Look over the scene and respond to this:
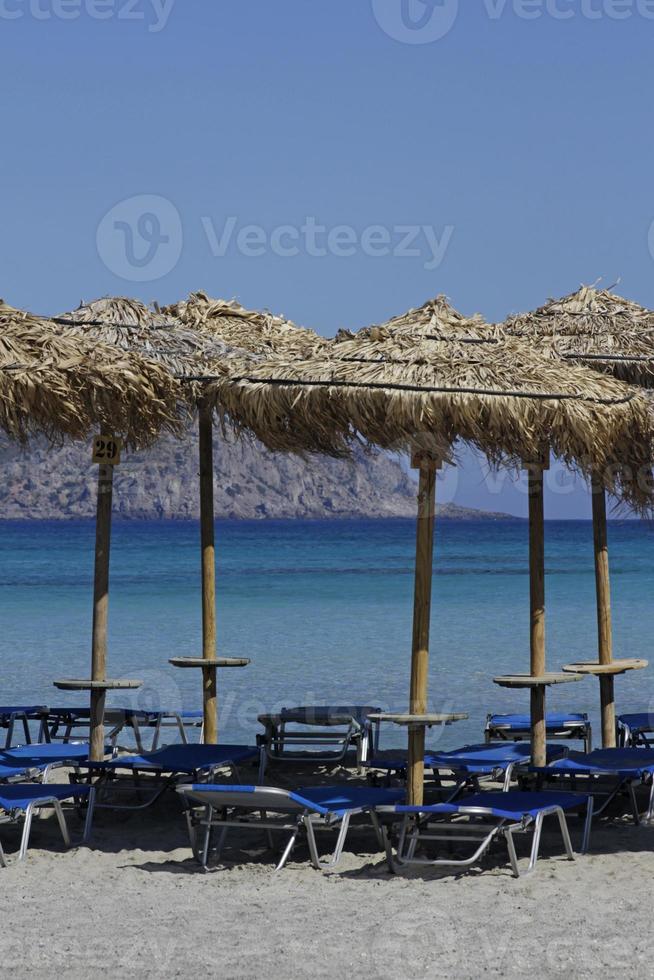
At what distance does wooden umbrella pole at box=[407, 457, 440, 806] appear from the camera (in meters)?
5.56

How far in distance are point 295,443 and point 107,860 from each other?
78.3 inches

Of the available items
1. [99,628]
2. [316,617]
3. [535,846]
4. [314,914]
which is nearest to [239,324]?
[99,628]

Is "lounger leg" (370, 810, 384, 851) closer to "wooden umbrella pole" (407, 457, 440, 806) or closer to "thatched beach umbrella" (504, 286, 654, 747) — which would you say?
"wooden umbrella pole" (407, 457, 440, 806)

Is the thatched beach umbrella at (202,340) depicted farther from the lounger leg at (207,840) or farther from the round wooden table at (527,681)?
the round wooden table at (527,681)

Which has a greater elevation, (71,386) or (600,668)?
(71,386)

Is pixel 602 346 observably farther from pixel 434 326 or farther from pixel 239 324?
pixel 239 324

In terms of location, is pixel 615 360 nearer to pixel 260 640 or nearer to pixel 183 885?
pixel 183 885

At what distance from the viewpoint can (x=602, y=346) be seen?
24.0 feet

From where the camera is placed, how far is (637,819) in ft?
20.0

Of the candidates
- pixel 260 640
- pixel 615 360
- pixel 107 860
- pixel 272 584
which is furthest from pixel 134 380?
pixel 272 584

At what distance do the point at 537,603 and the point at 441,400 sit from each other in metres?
1.45

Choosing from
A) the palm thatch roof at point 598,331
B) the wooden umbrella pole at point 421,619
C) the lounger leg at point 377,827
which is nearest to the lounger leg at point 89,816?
the lounger leg at point 377,827

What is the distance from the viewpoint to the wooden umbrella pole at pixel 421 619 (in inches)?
219

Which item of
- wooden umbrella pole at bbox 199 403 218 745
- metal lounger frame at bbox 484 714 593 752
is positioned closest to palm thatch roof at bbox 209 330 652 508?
wooden umbrella pole at bbox 199 403 218 745
